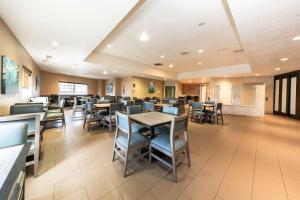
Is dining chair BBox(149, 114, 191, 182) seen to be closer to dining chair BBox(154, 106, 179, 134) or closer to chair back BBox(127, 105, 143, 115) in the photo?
dining chair BBox(154, 106, 179, 134)

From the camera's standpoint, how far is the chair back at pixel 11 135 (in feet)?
3.99

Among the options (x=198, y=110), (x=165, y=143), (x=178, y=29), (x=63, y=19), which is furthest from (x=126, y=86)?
(x=165, y=143)

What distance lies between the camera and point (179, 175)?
1.96m

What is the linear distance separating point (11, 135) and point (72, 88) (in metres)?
10.5

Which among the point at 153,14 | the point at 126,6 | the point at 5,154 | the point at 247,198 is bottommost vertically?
the point at 247,198

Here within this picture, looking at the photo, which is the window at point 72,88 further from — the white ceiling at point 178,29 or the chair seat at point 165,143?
the chair seat at point 165,143

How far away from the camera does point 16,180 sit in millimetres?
632

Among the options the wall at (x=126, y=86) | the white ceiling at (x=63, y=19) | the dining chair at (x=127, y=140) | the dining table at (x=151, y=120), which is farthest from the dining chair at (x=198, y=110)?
the wall at (x=126, y=86)

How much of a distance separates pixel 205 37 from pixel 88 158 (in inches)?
163

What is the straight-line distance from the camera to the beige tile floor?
1.60 metres

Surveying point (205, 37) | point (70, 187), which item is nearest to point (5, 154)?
point (70, 187)

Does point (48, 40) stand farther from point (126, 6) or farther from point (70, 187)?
point (70, 187)

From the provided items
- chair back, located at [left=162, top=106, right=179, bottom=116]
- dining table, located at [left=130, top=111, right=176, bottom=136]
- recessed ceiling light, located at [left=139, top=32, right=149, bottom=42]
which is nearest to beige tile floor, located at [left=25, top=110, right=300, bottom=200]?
dining table, located at [left=130, top=111, right=176, bottom=136]

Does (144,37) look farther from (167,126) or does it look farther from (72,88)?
(72,88)
